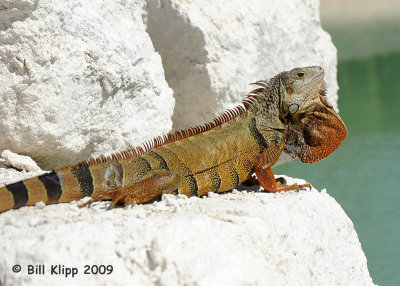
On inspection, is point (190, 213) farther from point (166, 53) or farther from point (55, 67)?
point (166, 53)

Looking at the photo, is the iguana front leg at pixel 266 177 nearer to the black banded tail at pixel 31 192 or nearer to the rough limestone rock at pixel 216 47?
the black banded tail at pixel 31 192

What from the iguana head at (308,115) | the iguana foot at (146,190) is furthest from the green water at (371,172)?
the iguana foot at (146,190)

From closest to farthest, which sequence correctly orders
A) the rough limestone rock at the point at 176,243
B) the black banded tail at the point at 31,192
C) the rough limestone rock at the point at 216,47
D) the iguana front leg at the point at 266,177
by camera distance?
the rough limestone rock at the point at 176,243 → the black banded tail at the point at 31,192 → the iguana front leg at the point at 266,177 → the rough limestone rock at the point at 216,47

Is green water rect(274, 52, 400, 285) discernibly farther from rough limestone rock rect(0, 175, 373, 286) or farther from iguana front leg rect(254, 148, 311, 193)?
rough limestone rock rect(0, 175, 373, 286)

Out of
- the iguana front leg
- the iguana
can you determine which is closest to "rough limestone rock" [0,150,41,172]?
the iguana

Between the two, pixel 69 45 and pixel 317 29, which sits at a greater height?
pixel 69 45

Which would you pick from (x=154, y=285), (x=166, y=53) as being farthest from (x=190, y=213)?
(x=166, y=53)

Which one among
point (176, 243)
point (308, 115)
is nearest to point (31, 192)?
point (176, 243)

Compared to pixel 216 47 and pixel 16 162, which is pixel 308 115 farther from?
pixel 16 162
